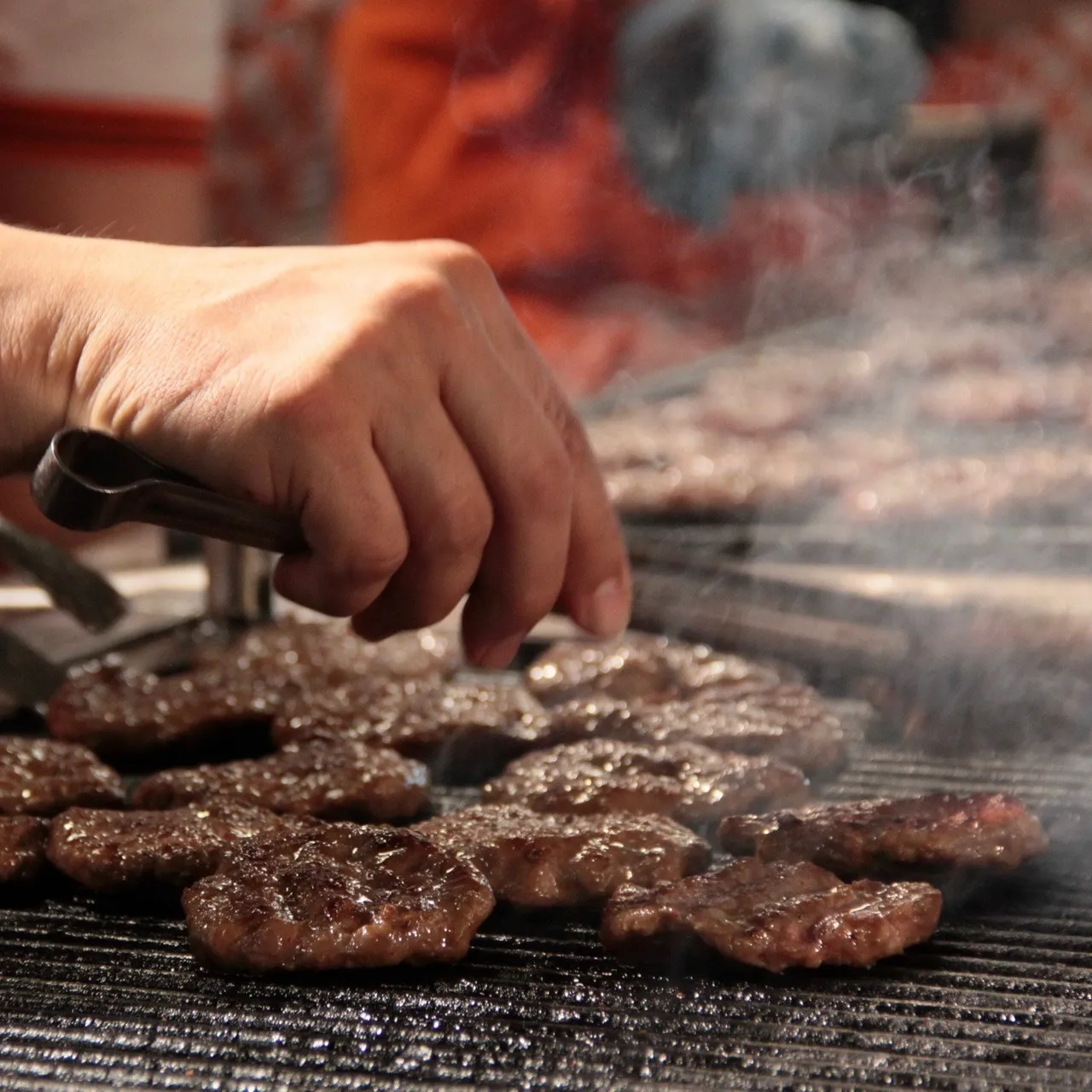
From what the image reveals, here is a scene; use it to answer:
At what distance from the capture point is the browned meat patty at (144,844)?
177 centimetres

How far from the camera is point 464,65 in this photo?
27.5ft

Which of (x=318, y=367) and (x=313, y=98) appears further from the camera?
(x=313, y=98)

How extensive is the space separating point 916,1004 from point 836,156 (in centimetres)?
794

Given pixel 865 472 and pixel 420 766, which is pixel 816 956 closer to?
pixel 420 766

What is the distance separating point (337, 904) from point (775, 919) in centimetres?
50

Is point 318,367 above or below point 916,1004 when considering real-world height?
above

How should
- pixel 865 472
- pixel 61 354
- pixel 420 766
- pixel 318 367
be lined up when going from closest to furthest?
1. pixel 318 367
2. pixel 61 354
3. pixel 420 766
4. pixel 865 472

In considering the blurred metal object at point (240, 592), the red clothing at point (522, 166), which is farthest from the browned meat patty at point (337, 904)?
the red clothing at point (522, 166)

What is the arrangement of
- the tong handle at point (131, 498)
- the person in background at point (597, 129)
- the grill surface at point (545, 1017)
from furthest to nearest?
1. the person in background at point (597, 129)
2. the tong handle at point (131, 498)
3. the grill surface at point (545, 1017)

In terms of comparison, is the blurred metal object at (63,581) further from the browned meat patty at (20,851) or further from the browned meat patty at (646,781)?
the browned meat patty at (646,781)

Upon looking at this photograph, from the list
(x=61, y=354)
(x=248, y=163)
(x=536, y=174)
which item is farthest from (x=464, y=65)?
(x=61, y=354)

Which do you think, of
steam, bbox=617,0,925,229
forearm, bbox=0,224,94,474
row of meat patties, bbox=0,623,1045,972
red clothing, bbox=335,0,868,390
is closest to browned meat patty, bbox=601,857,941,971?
row of meat patties, bbox=0,623,1045,972

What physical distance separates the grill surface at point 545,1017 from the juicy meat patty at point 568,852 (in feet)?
0.17

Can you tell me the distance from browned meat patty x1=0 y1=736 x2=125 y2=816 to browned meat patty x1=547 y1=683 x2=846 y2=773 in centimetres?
73
